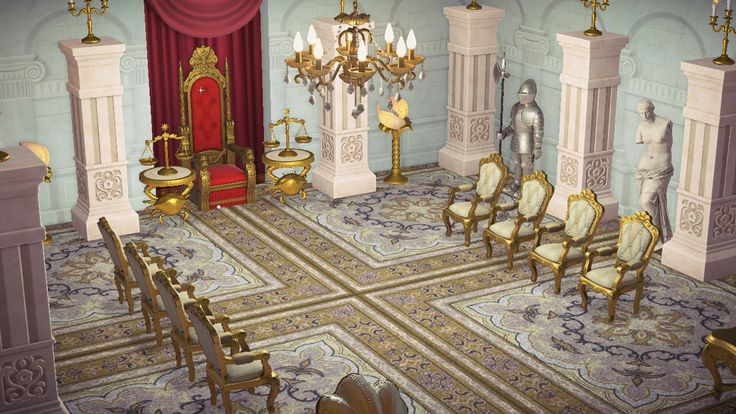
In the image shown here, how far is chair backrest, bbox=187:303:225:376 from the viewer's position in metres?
7.34

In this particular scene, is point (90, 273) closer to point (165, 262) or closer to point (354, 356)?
point (165, 262)

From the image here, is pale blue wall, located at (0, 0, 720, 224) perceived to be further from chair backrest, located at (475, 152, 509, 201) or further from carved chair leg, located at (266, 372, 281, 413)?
carved chair leg, located at (266, 372, 281, 413)

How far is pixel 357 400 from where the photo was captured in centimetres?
467

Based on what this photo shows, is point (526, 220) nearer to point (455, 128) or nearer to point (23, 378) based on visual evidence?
point (455, 128)

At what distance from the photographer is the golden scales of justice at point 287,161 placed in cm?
1220

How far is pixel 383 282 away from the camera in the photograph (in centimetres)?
1001

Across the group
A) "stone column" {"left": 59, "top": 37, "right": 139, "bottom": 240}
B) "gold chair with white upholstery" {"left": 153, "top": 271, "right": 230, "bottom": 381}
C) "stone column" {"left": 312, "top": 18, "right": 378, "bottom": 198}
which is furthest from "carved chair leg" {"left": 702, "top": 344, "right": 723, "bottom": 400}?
"stone column" {"left": 59, "top": 37, "right": 139, "bottom": 240}

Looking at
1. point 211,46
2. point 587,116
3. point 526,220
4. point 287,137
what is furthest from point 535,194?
point 211,46

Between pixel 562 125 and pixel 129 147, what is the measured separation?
4.94m

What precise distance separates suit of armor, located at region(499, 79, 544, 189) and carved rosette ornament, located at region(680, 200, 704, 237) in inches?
76.7

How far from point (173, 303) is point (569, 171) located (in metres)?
5.43

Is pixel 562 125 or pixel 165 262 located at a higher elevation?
pixel 562 125

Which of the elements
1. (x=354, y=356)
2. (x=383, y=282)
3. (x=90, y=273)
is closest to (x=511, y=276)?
(x=383, y=282)

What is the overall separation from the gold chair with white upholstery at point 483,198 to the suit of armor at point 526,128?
90cm
